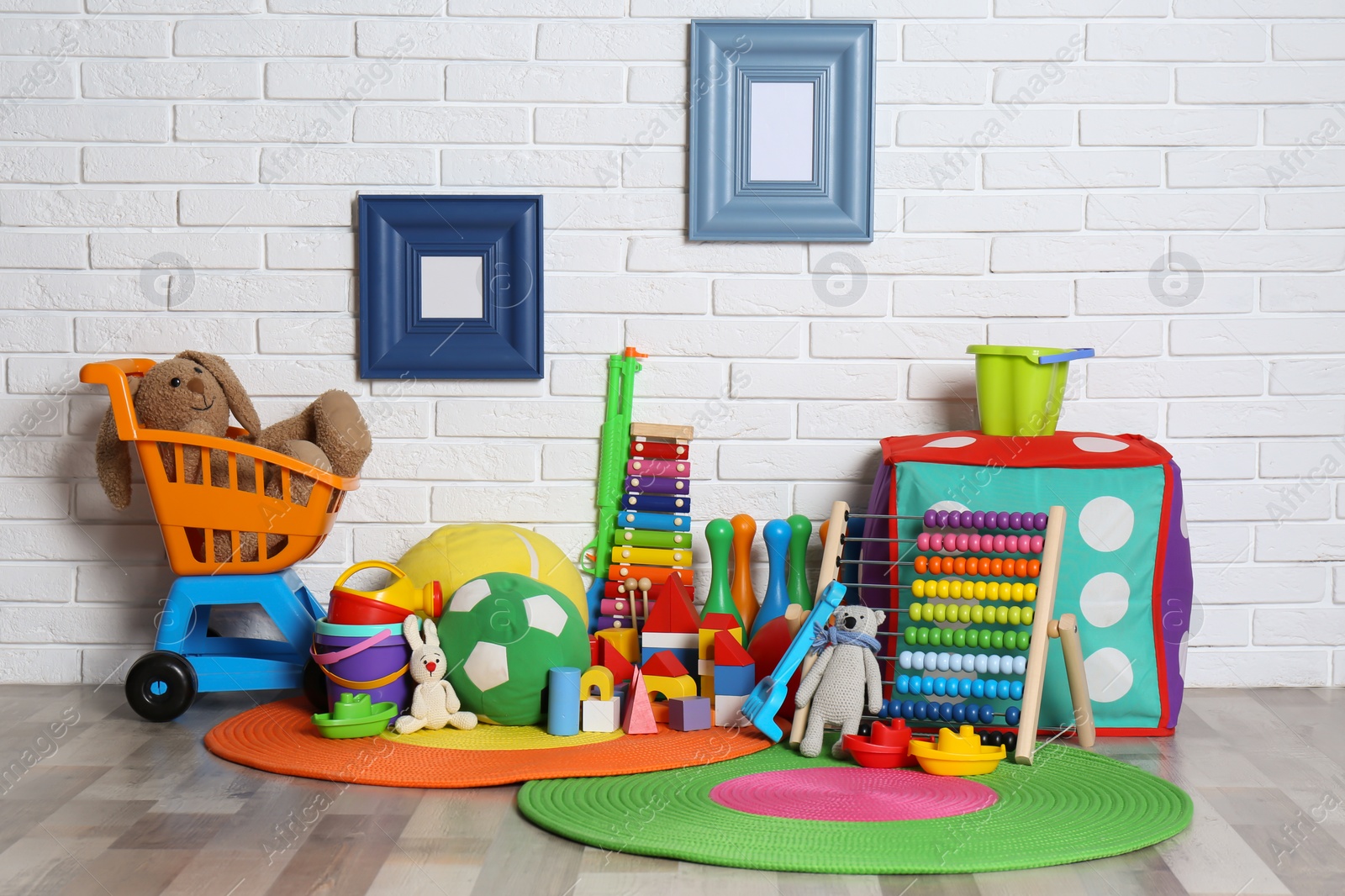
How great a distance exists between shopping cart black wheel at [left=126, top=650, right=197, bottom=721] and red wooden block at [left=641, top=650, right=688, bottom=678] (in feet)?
2.95

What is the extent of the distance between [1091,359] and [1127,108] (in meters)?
0.56

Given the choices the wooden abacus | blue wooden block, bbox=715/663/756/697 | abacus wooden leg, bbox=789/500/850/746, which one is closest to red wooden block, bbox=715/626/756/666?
blue wooden block, bbox=715/663/756/697

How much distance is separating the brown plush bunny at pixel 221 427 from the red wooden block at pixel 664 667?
2.41 feet

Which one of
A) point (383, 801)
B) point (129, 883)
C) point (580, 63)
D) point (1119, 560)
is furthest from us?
point (580, 63)

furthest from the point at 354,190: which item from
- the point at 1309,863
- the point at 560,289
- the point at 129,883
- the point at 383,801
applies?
the point at 1309,863

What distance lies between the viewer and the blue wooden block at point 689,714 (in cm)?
216

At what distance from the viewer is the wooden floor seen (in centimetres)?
150

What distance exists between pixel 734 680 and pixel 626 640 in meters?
0.28

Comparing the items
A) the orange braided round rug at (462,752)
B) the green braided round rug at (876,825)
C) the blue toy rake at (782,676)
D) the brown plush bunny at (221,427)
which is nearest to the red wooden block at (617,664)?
the orange braided round rug at (462,752)

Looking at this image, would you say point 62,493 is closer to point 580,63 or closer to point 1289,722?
point 580,63

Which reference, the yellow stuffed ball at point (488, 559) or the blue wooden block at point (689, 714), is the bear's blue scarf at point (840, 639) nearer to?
the blue wooden block at point (689, 714)

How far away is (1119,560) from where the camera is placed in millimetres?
2236

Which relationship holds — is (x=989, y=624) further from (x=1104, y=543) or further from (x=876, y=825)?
(x=876, y=825)

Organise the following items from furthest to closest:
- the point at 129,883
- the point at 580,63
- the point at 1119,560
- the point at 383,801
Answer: the point at 580,63 < the point at 1119,560 < the point at 383,801 < the point at 129,883
